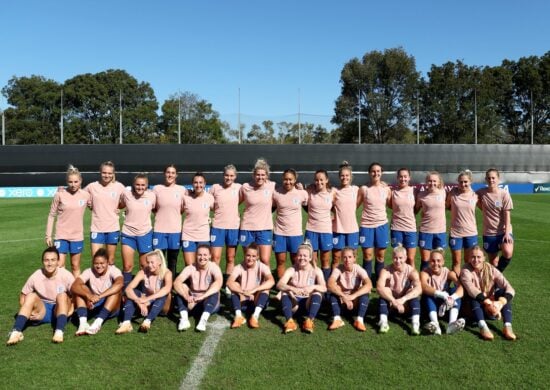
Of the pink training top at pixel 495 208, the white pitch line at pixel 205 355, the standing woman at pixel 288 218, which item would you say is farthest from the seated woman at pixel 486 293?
the white pitch line at pixel 205 355

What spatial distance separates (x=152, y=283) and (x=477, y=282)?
3.51 metres

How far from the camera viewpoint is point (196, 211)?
574cm

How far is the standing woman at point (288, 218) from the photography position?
5742 mm

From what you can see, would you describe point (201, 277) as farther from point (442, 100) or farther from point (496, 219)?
point (442, 100)

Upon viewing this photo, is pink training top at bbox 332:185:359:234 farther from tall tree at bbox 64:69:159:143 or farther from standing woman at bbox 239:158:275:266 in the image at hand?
tall tree at bbox 64:69:159:143

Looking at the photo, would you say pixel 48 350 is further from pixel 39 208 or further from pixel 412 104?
pixel 412 104

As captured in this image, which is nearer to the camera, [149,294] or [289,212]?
[149,294]

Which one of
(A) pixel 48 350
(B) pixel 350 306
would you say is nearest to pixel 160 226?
(A) pixel 48 350

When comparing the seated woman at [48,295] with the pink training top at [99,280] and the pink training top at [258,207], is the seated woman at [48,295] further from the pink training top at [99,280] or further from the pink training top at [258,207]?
the pink training top at [258,207]

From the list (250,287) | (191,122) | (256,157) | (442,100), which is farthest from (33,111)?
(250,287)

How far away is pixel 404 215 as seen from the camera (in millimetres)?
6012

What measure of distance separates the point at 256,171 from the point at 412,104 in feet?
126

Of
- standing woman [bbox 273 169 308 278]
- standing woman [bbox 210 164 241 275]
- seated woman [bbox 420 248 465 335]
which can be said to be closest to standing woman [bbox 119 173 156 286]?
standing woman [bbox 210 164 241 275]

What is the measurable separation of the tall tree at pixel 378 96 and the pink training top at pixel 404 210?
113ft
